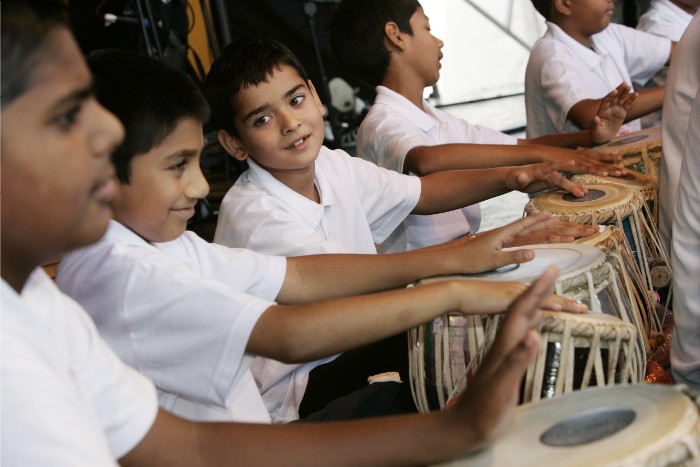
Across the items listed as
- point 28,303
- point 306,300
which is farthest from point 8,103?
point 306,300

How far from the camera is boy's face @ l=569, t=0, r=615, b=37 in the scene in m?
3.15

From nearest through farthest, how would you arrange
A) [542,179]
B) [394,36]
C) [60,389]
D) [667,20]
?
[60,389] → [542,179] → [394,36] → [667,20]

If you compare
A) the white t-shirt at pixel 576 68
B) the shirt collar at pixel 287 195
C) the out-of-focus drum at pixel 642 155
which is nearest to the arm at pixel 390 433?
the shirt collar at pixel 287 195

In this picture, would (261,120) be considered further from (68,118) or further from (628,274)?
(68,118)

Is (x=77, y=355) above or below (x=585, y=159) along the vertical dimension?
above

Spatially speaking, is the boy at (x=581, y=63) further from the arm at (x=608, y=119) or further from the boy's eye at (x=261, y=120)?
the boy's eye at (x=261, y=120)

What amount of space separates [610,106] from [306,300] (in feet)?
4.63

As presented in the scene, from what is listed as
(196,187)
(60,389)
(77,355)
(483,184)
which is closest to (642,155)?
(483,184)

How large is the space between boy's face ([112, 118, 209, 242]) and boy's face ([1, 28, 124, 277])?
0.52m

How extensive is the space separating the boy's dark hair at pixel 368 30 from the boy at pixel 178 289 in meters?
1.40

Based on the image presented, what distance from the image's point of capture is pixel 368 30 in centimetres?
273

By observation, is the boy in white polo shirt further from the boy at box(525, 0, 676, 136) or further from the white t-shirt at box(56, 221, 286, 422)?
the boy at box(525, 0, 676, 136)

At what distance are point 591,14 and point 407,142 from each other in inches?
46.0

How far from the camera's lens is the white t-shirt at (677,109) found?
1798mm
